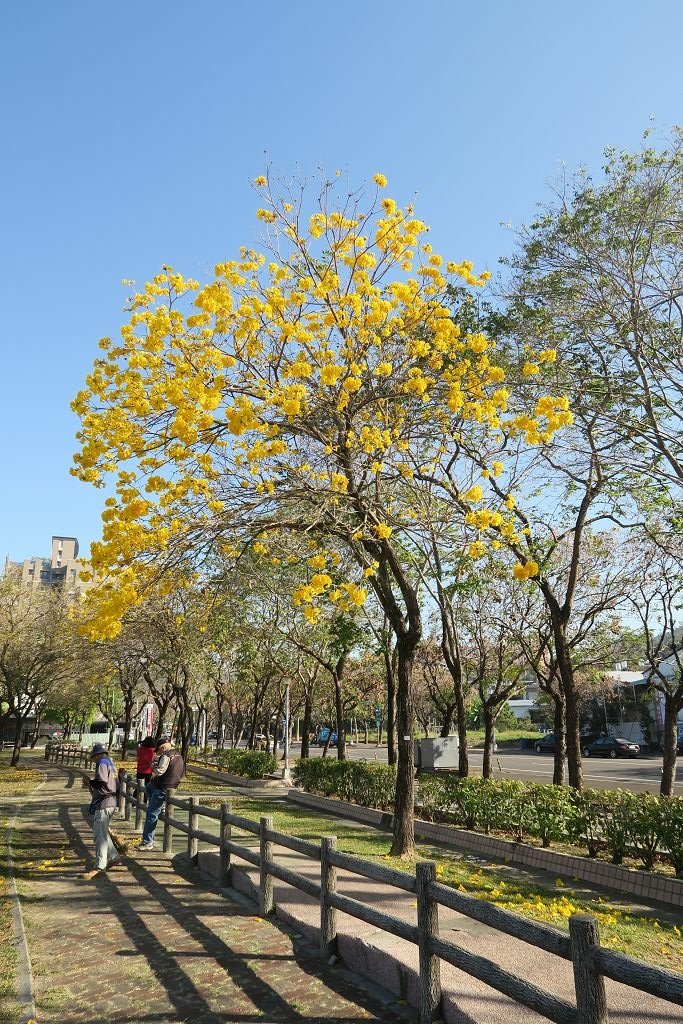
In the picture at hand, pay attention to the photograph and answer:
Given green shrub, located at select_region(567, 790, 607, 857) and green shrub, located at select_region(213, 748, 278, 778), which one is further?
green shrub, located at select_region(213, 748, 278, 778)

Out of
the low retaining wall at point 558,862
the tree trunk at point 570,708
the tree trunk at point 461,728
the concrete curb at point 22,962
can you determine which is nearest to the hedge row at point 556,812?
the low retaining wall at point 558,862

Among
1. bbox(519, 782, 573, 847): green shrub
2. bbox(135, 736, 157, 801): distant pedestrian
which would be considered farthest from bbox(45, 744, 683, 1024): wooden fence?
bbox(135, 736, 157, 801): distant pedestrian

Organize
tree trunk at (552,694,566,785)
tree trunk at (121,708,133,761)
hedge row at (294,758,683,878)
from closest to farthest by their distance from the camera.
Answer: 1. hedge row at (294,758,683,878)
2. tree trunk at (552,694,566,785)
3. tree trunk at (121,708,133,761)

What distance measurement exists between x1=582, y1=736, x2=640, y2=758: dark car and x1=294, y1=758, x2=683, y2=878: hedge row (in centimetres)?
2683

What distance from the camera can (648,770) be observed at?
27375mm

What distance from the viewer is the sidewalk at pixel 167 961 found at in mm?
4863

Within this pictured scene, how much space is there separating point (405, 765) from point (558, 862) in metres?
2.49

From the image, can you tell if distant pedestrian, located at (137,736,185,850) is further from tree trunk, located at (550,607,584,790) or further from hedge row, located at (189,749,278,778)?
hedge row, located at (189,749,278,778)

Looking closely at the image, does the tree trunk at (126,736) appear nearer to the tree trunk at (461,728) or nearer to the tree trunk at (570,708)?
the tree trunk at (461,728)

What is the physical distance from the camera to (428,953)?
455cm

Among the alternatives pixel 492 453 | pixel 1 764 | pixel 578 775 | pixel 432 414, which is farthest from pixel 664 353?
pixel 1 764

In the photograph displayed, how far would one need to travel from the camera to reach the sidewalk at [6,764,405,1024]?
4.86 metres

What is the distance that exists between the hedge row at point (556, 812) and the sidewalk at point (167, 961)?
16.9 feet

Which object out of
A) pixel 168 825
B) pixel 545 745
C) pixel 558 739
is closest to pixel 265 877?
pixel 168 825
